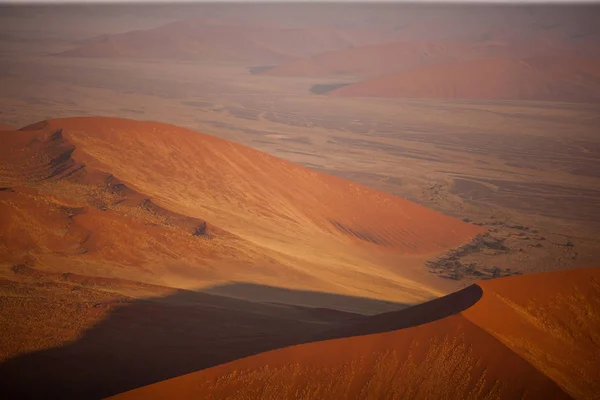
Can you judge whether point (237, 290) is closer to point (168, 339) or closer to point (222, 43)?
point (168, 339)

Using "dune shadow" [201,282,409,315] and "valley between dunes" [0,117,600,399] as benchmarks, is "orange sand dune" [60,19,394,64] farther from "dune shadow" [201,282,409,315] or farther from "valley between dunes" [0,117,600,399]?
"dune shadow" [201,282,409,315]

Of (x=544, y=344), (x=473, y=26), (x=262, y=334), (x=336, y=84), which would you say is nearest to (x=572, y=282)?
(x=544, y=344)

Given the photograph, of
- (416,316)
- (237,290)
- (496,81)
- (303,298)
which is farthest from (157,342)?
(496,81)

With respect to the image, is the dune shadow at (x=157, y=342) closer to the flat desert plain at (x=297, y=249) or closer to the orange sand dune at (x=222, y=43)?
the flat desert plain at (x=297, y=249)

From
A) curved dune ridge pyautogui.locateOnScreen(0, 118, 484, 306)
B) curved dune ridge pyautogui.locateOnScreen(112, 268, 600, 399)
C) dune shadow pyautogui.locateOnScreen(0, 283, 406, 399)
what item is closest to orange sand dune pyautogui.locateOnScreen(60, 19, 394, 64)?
curved dune ridge pyautogui.locateOnScreen(0, 118, 484, 306)

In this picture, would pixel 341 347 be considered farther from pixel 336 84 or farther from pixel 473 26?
pixel 473 26

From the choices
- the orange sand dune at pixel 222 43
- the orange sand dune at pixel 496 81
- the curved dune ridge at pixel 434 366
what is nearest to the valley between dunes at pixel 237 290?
the curved dune ridge at pixel 434 366
